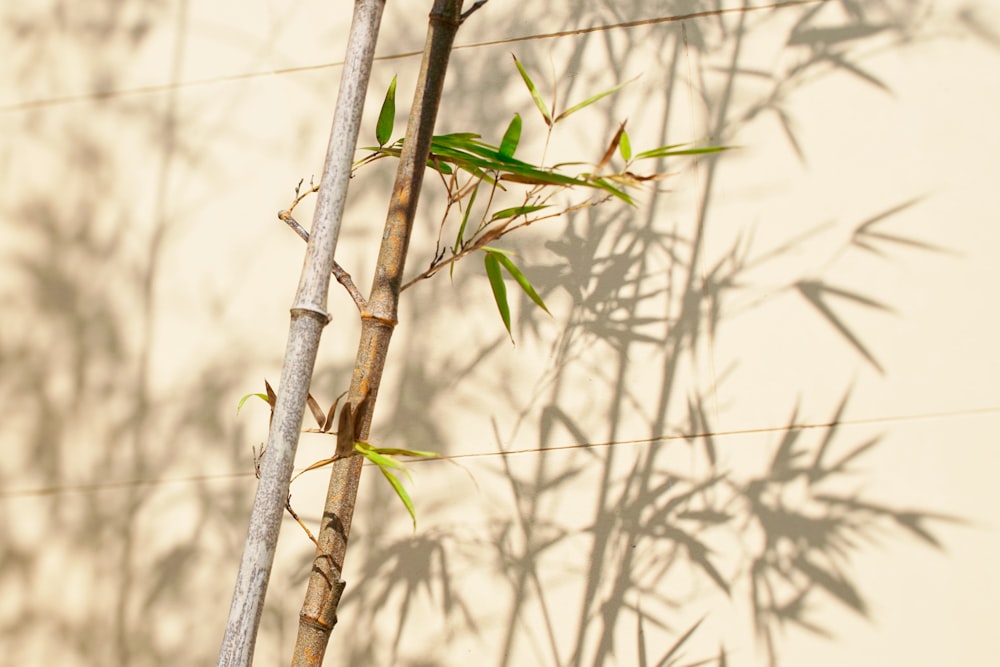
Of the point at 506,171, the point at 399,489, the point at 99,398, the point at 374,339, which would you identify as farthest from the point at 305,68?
the point at 399,489

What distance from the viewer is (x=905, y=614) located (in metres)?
1.76

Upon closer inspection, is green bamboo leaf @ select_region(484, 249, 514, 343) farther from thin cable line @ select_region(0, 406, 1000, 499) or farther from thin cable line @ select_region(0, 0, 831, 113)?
thin cable line @ select_region(0, 0, 831, 113)

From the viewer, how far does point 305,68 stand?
2.25m

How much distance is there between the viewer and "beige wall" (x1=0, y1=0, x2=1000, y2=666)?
1835 millimetres

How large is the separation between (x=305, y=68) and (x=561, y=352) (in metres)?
0.97

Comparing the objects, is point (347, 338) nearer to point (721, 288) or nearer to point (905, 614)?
point (721, 288)

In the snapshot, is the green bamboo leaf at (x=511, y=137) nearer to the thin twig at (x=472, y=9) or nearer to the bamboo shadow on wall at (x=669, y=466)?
the thin twig at (x=472, y=9)

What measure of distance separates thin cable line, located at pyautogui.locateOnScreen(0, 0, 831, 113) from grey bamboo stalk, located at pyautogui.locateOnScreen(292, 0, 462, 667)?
0.91 m

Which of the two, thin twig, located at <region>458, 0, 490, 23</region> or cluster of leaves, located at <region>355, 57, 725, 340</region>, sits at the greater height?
thin twig, located at <region>458, 0, 490, 23</region>

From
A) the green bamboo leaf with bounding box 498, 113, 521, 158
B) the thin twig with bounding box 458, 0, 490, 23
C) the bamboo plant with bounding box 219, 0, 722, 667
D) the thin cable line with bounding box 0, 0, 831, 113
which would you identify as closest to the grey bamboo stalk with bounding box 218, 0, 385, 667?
the bamboo plant with bounding box 219, 0, 722, 667

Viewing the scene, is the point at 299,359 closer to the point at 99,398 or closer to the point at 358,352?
the point at 358,352

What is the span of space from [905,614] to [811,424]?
40cm

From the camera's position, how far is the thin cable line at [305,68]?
6.75ft

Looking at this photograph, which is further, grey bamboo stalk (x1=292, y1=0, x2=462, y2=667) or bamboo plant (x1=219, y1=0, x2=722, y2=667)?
grey bamboo stalk (x1=292, y1=0, x2=462, y2=667)
